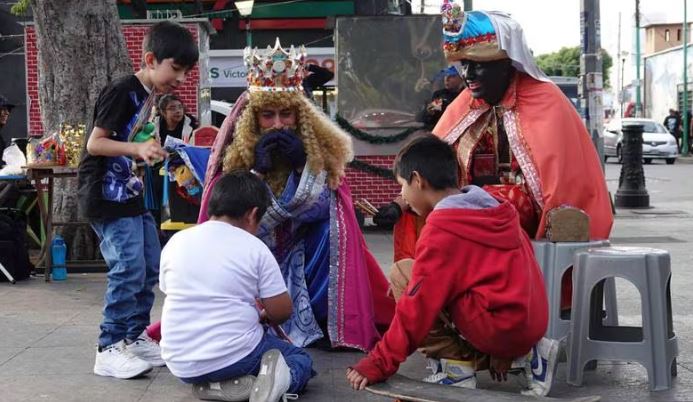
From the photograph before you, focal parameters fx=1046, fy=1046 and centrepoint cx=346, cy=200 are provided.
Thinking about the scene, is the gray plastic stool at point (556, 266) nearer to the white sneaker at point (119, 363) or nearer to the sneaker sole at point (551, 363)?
the sneaker sole at point (551, 363)

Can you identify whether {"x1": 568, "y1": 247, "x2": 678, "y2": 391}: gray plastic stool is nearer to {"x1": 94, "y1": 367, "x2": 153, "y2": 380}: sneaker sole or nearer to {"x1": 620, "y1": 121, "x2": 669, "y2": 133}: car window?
{"x1": 94, "y1": 367, "x2": 153, "y2": 380}: sneaker sole

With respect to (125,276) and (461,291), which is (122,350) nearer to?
(125,276)

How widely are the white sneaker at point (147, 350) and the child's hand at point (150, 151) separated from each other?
104cm

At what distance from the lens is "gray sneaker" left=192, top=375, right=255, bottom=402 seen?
183 inches

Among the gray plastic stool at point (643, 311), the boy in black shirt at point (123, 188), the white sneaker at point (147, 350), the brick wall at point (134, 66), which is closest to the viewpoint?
the gray plastic stool at point (643, 311)

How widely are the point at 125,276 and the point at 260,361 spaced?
1014 millimetres

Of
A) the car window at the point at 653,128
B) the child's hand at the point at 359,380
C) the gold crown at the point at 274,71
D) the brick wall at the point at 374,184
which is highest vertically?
the car window at the point at 653,128

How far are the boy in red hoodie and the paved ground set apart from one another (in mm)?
490

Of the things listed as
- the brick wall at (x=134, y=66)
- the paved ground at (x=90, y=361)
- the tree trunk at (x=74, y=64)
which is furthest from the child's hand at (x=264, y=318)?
the brick wall at (x=134, y=66)

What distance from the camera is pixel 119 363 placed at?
5.28m

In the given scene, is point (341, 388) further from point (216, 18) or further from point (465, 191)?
point (216, 18)

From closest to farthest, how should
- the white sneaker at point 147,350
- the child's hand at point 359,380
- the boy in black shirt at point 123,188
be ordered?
the child's hand at point 359,380
the boy in black shirt at point 123,188
the white sneaker at point 147,350

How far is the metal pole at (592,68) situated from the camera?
13.3m

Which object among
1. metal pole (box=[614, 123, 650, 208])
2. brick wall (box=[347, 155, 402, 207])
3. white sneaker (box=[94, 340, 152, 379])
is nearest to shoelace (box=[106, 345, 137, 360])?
white sneaker (box=[94, 340, 152, 379])
